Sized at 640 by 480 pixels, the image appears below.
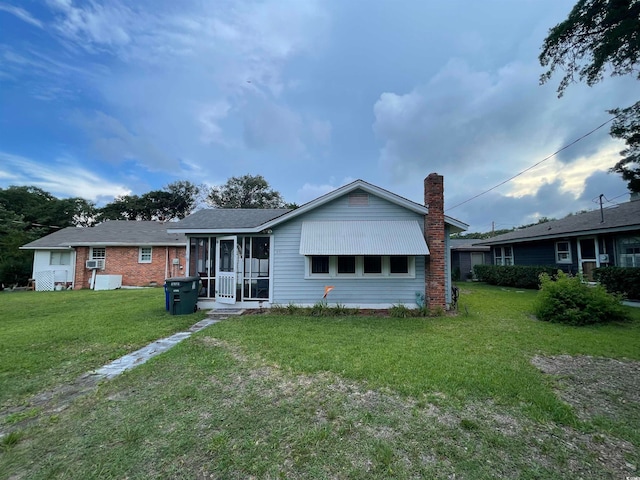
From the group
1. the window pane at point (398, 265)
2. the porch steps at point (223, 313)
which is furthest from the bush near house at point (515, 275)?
the porch steps at point (223, 313)

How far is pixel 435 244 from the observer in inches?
382

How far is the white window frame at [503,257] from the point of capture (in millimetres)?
20125

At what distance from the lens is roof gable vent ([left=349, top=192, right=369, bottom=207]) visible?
414 inches

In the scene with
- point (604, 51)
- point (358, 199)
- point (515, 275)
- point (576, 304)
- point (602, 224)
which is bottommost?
point (576, 304)

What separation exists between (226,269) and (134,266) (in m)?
12.3

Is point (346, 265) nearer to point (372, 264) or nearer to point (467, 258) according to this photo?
point (372, 264)

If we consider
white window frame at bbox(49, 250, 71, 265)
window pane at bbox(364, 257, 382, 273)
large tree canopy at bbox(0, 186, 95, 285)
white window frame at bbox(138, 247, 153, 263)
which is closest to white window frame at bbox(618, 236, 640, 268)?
window pane at bbox(364, 257, 382, 273)

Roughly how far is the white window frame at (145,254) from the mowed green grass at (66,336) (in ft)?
24.1

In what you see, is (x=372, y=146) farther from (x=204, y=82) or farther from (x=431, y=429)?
(x=431, y=429)

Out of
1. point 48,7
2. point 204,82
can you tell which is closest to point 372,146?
point 204,82

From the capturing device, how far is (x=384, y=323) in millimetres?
8367

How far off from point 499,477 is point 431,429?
0.78m

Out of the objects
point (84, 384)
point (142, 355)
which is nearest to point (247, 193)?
point (142, 355)

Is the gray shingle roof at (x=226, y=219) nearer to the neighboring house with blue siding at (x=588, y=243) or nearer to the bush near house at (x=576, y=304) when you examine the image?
the bush near house at (x=576, y=304)
